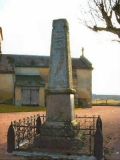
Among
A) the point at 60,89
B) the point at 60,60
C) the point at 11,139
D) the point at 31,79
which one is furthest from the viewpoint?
the point at 31,79

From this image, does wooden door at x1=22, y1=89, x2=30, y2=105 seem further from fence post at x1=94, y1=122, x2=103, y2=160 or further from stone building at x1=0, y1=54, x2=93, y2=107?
fence post at x1=94, y1=122, x2=103, y2=160

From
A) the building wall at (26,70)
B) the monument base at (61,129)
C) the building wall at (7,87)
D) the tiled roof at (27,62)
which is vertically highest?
the tiled roof at (27,62)

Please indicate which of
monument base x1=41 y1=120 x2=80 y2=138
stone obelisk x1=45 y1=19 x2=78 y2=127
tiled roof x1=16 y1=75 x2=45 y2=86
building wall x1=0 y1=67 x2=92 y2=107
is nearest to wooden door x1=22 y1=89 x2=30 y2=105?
building wall x1=0 y1=67 x2=92 y2=107

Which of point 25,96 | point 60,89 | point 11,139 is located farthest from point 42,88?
point 11,139

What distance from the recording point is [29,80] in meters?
31.6

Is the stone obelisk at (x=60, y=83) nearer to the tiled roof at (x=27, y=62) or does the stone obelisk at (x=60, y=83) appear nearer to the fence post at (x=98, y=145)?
the fence post at (x=98, y=145)

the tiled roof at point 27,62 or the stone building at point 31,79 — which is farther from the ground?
the tiled roof at point 27,62

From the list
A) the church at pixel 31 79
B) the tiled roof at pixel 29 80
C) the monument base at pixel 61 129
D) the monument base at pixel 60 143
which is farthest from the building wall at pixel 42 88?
the monument base at pixel 60 143

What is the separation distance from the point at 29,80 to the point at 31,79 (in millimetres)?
504

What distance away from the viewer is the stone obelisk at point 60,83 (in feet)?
29.1

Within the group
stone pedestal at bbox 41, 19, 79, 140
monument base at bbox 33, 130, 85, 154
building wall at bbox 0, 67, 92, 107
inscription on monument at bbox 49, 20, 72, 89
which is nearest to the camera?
monument base at bbox 33, 130, 85, 154

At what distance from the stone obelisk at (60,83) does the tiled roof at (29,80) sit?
71.5 ft

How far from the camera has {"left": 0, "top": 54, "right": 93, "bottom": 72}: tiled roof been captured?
32.3 meters

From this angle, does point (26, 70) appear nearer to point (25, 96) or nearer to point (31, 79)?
point (31, 79)
